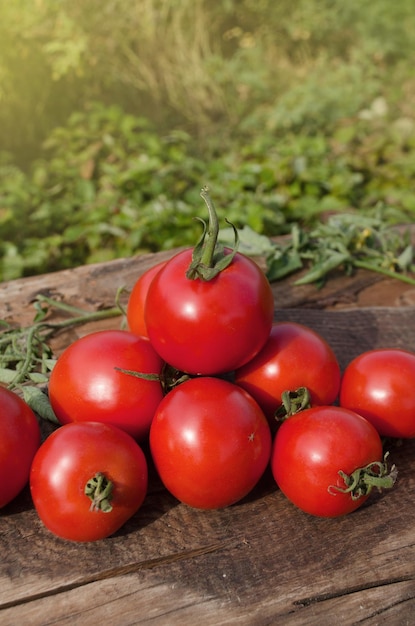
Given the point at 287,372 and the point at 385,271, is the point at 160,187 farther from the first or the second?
the point at 287,372

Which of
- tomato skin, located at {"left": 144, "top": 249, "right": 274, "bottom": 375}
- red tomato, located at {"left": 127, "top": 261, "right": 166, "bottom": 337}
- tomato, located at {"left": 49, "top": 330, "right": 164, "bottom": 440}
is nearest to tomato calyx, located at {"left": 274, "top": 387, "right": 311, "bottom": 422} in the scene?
tomato skin, located at {"left": 144, "top": 249, "right": 274, "bottom": 375}

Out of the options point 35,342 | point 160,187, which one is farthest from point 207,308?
point 160,187

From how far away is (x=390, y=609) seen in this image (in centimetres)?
114

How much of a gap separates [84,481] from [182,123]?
14.5 ft

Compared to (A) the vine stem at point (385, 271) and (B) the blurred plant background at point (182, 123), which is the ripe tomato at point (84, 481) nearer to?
(A) the vine stem at point (385, 271)

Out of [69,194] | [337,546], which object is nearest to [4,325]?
[337,546]

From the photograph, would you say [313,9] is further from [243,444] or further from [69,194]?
[243,444]

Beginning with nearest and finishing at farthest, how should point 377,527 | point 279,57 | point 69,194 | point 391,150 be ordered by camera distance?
1. point 377,527
2. point 69,194
3. point 391,150
4. point 279,57

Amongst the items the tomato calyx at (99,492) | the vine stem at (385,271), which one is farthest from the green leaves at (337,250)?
the tomato calyx at (99,492)

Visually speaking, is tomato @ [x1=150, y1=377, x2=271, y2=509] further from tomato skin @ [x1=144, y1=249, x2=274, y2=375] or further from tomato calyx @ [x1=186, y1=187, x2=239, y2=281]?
tomato calyx @ [x1=186, y1=187, x2=239, y2=281]

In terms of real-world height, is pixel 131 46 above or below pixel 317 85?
above

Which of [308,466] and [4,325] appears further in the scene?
[4,325]

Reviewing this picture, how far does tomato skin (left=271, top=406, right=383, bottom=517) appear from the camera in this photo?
1209mm

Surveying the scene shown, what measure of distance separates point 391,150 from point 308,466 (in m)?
3.71
